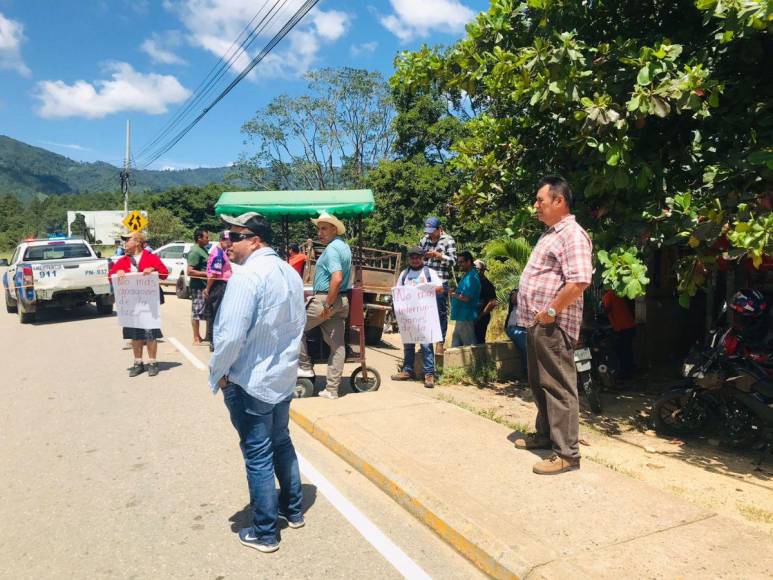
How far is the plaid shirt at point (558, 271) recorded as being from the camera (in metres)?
4.21

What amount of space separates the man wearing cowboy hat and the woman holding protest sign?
2.78m

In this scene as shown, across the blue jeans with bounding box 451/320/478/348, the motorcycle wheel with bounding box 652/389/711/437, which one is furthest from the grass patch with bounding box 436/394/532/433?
the blue jeans with bounding box 451/320/478/348

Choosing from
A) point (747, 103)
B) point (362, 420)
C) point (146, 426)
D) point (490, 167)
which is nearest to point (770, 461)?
point (747, 103)

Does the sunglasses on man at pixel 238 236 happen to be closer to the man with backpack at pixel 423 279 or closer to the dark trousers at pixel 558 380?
Answer: the dark trousers at pixel 558 380

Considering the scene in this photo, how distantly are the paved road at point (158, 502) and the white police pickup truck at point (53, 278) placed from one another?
685 centimetres

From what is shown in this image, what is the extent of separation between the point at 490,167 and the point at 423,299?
1.77 meters

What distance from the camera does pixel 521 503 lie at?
4.05 metres

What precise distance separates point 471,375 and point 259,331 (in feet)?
16.6

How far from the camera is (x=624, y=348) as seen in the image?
8.15m

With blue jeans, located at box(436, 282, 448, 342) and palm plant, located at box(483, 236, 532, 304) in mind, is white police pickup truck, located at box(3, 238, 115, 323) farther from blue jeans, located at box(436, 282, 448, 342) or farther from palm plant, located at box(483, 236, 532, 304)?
blue jeans, located at box(436, 282, 448, 342)

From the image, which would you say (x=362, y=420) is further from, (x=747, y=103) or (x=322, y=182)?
(x=322, y=182)

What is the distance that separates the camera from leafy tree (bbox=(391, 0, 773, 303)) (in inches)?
196

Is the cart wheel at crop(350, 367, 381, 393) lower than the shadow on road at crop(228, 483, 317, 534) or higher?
higher

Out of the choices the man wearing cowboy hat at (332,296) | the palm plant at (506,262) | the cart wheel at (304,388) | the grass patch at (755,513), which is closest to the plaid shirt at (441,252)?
the palm plant at (506,262)
